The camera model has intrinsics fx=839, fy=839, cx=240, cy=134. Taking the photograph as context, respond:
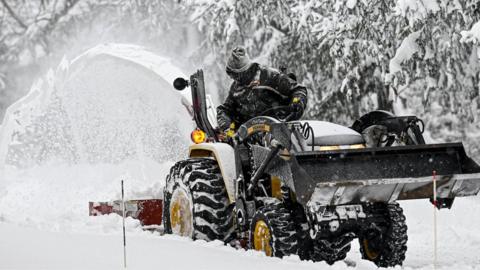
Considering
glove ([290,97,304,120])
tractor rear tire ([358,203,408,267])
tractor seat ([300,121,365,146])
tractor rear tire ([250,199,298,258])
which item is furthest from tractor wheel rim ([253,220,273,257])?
glove ([290,97,304,120])

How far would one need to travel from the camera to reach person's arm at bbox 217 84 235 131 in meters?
8.87

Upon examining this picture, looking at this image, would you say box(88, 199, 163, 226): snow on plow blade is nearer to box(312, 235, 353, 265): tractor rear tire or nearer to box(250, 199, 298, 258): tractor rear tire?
box(250, 199, 298, 258): tractor rear tire

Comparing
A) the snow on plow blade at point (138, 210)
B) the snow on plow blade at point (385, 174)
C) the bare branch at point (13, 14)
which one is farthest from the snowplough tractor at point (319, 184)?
the bare branch at point (13, 14)

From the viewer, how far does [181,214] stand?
918 centimetres

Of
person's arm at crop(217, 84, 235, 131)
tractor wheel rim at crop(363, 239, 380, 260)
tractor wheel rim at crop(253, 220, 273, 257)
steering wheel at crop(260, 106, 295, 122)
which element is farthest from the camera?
person's arm at crop(217, 84, 235, 131)

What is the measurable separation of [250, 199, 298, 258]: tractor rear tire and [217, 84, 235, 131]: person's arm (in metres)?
1.50

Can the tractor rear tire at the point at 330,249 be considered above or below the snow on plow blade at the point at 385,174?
below

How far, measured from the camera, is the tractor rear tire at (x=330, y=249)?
7738mm

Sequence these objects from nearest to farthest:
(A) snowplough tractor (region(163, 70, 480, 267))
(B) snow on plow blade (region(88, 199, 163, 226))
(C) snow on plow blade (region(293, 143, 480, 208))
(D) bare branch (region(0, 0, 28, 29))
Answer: (C) snow on plow blade (region(293, 143, 480, 208)), (A) snowplough tractor (region(163, 70, 480, 267)), (B) snow on plow blade (region(88, 199, 163, 226)), (D) bare branch (region(0, 0, 28, 29))

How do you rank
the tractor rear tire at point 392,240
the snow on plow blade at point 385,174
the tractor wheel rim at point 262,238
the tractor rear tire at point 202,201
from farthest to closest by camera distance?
the tractor rear tire at point 202,201 → the tractor rear tire at point 392,240 → the tractor wheel rim at point 262,238 → the snow on plow blade at point 385,174

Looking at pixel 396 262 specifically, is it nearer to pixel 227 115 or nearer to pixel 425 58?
pixel 227 115

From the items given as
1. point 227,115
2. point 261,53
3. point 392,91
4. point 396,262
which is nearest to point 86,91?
point 261,53

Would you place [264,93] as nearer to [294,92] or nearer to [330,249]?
[294,92]

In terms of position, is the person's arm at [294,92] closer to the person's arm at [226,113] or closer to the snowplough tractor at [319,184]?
the snowplough tractor at [319,184]
